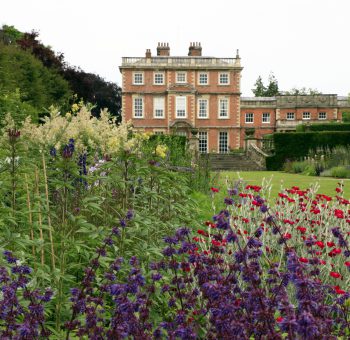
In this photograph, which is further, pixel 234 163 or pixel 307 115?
pixel 307 115

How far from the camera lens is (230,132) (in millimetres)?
43625

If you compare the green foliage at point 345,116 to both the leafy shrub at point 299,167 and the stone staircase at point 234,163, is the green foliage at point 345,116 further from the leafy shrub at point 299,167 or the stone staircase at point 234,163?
the leafy shrub at point 299,167

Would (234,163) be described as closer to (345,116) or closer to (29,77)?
(29,77)

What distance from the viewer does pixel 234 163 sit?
102 ft

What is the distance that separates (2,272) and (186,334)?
31.6 inches

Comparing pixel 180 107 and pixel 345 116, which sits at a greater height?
pixel 180 107

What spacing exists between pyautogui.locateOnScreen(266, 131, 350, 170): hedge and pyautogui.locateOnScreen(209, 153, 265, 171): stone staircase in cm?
127

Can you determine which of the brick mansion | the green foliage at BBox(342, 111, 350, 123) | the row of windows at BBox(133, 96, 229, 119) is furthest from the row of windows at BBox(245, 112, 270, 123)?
the green foliage at BBox(342, 111, 350, 123)

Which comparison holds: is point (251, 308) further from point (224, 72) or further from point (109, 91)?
point (109, 91)

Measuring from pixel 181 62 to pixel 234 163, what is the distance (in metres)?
15.2

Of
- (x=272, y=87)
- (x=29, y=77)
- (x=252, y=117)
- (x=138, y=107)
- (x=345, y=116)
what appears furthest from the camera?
(x=272, y=87)

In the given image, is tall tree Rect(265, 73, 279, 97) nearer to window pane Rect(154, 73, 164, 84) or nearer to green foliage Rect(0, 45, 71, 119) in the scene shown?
window pane Rect(154, 73, 164, 84)

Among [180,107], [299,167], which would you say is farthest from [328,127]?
[180,107]

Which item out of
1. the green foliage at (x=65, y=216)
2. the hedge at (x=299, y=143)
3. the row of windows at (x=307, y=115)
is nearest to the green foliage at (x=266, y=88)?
the row of windows at (x=307, y=115)
